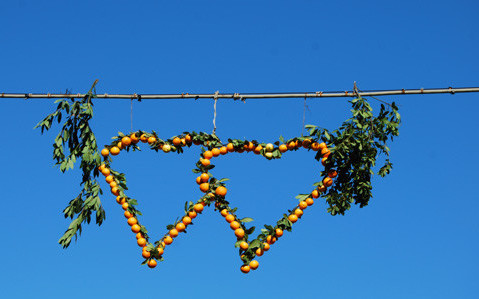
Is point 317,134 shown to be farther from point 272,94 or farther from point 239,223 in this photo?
point 239,223

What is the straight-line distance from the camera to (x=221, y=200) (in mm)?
7969

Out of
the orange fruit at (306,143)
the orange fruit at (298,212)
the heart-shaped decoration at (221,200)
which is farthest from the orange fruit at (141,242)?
the orange fruit at (306,143)

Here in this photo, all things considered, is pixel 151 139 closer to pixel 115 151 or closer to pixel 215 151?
pixel 115 151

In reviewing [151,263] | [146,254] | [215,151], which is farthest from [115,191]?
[215,151]

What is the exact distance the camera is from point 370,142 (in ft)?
26.7

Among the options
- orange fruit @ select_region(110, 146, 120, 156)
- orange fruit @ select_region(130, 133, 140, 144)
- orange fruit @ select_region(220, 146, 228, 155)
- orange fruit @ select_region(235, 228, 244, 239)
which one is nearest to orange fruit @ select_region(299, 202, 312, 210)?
orange fruit @ select_region(235, 228, 244, 239)

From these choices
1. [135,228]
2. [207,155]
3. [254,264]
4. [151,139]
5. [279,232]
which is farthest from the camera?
[151,139]

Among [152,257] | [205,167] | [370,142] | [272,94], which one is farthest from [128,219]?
[370,142]

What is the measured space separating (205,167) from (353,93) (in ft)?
5.83

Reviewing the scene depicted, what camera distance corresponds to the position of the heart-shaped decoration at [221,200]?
7898mm

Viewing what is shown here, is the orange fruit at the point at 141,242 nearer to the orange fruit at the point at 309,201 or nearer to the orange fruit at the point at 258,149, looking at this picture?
the orange fruit at the point at 258,149

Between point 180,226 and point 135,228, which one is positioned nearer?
point 180,226

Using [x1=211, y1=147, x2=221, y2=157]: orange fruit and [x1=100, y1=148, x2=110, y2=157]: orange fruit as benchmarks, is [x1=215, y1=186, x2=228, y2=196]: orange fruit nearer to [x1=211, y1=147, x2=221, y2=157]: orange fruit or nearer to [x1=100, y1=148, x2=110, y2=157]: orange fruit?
[x1=211, y1=147, x2=221, y2=157]: orange fruit

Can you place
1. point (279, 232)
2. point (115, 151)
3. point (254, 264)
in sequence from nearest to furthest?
point (254, 264)
point (279, 232)
point (115, 151)
